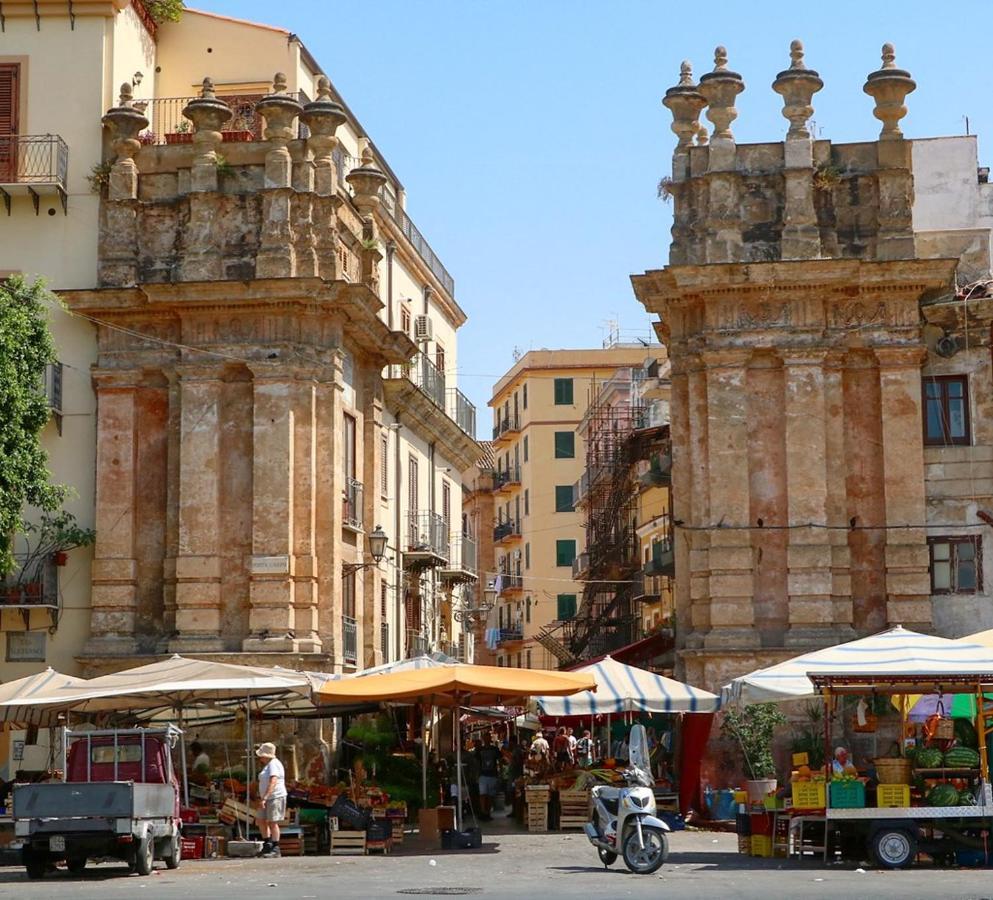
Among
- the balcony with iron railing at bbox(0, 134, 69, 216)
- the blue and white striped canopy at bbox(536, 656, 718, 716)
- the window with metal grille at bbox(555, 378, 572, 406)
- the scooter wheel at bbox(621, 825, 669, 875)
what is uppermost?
the window with metal grille at bbox(555, 378, 572, 406)

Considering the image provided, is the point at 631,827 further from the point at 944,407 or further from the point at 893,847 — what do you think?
the point at 944,407

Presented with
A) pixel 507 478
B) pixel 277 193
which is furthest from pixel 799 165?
pixel 507 478

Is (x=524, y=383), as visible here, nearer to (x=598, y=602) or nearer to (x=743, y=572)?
(x=598, y=602)

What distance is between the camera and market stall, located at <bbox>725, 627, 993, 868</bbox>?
21531mm

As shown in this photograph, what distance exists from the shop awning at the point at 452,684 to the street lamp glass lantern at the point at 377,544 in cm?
877

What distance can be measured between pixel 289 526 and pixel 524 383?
159 feet

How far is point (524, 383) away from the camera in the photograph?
79.8 m

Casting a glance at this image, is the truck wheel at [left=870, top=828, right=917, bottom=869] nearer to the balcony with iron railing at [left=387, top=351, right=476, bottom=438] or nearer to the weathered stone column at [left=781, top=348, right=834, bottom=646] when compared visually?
the weathered stone column at [left=781, top=348, right=834, bottom=646]

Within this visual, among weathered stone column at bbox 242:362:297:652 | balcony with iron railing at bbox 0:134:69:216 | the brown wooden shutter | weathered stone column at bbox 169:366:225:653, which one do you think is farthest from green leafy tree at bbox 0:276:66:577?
the brown wooden shutter

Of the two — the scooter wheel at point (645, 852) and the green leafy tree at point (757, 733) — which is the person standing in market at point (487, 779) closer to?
the green leafy tree at point (757, 733)

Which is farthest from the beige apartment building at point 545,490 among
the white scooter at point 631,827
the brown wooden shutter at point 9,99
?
the white scooter at point 631,827

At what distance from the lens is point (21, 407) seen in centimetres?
2964

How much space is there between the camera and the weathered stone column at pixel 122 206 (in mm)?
32969

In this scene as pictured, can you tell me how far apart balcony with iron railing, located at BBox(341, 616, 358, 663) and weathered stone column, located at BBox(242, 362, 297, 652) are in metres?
2.14
